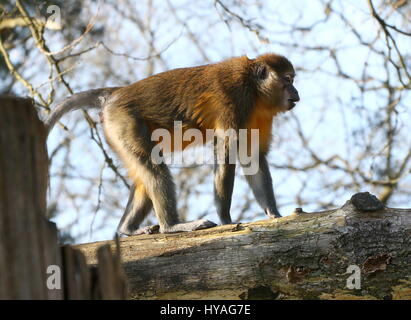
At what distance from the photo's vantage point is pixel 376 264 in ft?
21.3

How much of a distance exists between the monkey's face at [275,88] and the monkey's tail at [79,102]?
2.21 meters

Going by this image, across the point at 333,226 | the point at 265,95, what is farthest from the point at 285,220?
the point at 265,95

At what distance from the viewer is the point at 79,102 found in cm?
963

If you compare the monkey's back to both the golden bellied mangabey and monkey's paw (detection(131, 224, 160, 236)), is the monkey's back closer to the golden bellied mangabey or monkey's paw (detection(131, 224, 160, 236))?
the golden bellied mangabey

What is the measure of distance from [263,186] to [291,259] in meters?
3.02

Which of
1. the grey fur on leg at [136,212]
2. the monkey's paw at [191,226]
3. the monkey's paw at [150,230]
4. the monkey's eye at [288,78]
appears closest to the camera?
the monkey's paw at [191,226]

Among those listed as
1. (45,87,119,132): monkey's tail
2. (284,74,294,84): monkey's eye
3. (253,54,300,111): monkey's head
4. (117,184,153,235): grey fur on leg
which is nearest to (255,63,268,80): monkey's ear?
(253,54,300,111): monkey's head

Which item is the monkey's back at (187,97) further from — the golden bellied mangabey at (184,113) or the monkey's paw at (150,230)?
the monkey's paw at (150,230)

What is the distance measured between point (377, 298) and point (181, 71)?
4952 mm

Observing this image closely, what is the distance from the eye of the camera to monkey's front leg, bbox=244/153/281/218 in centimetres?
956

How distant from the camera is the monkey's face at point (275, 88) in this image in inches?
397

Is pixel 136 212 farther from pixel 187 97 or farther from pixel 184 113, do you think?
pixel 187 97

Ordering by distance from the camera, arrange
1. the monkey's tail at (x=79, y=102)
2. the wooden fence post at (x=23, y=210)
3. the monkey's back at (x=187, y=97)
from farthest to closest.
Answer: the monkey's back at (x=187, y=97), the monkey's tail at (x=79, y=102), the wooden fence post at (x=23, y=210)

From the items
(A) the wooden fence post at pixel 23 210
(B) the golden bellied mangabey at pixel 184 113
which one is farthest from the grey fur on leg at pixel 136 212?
(A) the wooden fence post at pixel 23 210
